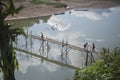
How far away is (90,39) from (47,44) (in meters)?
6.57

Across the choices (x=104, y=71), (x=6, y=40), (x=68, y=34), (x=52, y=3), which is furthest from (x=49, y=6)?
(x=104, y=71)

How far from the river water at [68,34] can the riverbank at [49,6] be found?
159 centimetres

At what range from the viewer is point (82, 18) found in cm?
4491

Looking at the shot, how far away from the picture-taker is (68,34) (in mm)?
35125

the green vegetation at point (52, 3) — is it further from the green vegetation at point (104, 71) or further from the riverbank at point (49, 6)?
the green vegetation at point (104, 71)

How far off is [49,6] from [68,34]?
717 inches

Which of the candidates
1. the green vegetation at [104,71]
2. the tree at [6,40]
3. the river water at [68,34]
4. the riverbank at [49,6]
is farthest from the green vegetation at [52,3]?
the green vegetation at [104,71]

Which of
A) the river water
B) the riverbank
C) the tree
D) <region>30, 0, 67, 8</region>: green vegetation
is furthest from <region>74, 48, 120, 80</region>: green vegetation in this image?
<region>30, 0, 67, 8</region>: green vegetation

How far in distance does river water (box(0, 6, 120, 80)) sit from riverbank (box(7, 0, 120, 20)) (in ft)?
5.21

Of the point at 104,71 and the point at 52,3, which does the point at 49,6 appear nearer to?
the point at 52,3

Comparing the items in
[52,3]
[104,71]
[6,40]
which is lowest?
[52,3]

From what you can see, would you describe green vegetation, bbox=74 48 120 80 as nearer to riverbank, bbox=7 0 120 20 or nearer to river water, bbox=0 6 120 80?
river water, bbox=0 6 120 80

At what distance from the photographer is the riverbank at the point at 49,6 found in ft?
153

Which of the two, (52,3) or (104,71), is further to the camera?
(52,3)
